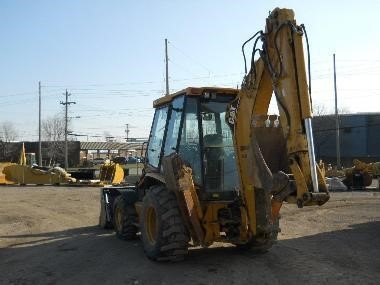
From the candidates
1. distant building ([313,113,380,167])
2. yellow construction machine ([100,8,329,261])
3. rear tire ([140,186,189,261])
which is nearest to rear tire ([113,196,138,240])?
yellow construction machine ([100,8,329,261])

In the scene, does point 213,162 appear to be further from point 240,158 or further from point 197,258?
point 197,258

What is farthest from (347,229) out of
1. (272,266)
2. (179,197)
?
(179,197)

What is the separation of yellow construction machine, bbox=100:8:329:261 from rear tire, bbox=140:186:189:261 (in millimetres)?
15

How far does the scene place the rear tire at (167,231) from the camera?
27.1 feet

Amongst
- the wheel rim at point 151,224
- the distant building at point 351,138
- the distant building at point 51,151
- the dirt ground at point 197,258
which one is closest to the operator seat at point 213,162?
the wheel rim at point 151,224

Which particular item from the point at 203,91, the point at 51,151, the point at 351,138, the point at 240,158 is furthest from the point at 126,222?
the point at 51,151

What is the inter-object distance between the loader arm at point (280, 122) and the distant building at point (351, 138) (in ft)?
176

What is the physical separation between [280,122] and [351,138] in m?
58.2

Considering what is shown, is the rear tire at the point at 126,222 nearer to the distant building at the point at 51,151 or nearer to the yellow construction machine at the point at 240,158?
the yellow construction machine at the point at 240,158

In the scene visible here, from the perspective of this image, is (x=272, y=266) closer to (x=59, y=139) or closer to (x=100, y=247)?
(x=100, y=247)

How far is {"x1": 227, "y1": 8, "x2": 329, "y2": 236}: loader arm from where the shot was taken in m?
6.70

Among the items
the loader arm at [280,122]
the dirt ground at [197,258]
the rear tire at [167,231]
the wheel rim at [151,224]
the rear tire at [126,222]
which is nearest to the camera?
the loader arm at [280,122]

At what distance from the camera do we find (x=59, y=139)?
95.5 meters

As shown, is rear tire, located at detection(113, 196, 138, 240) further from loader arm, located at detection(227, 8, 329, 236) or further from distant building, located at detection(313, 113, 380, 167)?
distant building, located at detection(313, 113, 380, 167)
